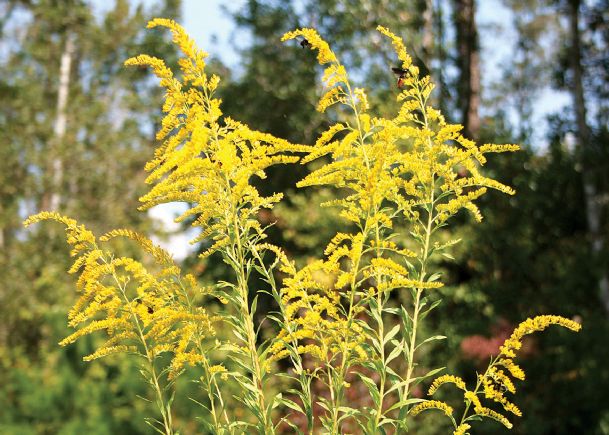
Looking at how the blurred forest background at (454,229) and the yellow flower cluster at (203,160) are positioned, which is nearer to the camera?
the yellow flower cluster at (203,160)

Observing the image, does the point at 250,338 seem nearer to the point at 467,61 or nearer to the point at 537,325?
the point at 537,325

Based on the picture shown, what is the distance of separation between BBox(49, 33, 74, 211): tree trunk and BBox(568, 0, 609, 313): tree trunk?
31.1 ft

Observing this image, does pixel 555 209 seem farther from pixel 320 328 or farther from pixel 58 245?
pixel 58 245

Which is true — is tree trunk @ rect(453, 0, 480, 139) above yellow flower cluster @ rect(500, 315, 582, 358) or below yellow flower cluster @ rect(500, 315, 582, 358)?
above

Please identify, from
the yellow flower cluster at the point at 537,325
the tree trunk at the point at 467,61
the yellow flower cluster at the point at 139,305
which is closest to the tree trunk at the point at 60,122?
the tree trunk at the point at 467,61

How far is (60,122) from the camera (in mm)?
16172

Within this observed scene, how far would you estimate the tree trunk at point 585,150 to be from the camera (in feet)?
27.3

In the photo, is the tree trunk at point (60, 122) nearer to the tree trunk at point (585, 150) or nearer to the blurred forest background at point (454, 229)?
the blurred forest background at point (454, 229)

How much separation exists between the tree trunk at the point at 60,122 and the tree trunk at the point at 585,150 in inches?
373

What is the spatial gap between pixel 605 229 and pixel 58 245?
9.30 m

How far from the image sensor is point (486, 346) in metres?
6.97

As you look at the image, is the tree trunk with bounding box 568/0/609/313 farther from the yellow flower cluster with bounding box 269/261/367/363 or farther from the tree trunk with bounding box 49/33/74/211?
the tree trunk with bounding box 49/33/74/211

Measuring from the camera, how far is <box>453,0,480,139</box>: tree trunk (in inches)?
360

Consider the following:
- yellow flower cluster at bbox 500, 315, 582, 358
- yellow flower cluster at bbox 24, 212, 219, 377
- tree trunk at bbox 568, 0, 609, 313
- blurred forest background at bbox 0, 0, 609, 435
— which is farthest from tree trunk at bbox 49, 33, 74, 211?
yellow flower cluster at bbox 500, 315, 582, 358
